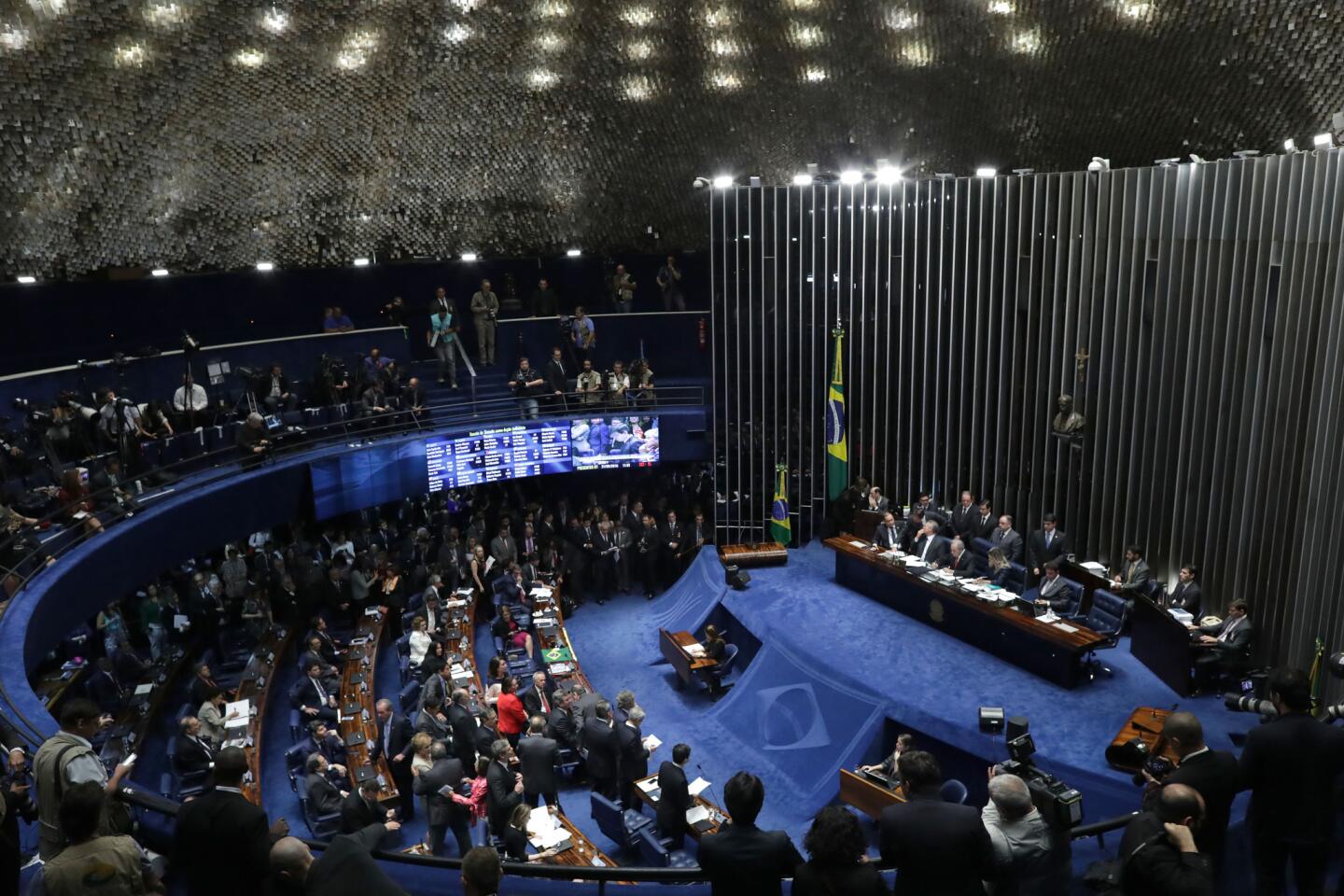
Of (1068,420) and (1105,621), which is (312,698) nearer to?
(1105,621)

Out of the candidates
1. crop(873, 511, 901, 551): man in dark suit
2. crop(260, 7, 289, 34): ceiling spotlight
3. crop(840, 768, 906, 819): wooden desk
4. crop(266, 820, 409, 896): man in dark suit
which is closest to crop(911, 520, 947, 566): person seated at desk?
crop(873, 511, 901, 551): man in dark suit

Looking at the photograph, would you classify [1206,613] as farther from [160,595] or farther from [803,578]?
[160,595]

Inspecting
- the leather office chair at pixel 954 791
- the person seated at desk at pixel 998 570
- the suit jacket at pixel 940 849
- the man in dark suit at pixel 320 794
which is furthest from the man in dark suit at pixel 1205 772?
the person seated at desk at pixel 998 570

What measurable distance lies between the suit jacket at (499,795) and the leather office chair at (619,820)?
104 cm

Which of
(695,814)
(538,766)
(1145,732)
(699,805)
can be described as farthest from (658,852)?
(1145,732)

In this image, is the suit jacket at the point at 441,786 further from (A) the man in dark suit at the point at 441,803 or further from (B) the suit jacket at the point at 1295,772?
(B) the suit jacket at the point at 1295,772

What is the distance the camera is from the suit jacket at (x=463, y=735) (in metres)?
10.9

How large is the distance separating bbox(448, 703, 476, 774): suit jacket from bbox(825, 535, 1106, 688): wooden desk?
20.0 ft

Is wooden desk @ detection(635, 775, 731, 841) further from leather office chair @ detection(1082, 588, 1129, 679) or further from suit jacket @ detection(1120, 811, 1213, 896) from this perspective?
suit jacket @ detection(1120, 811, 1213, 896)

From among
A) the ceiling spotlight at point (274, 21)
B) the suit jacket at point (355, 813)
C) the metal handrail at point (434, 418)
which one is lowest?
the suit jacket at point (355, 813)

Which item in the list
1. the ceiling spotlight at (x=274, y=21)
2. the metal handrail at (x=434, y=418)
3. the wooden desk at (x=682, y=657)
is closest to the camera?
the wooden desk at (x=682, y=657)

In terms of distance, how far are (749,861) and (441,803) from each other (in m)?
5.95

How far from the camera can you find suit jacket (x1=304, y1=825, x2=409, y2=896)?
157 inches

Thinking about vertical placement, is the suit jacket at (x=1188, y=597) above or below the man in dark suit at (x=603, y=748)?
above
